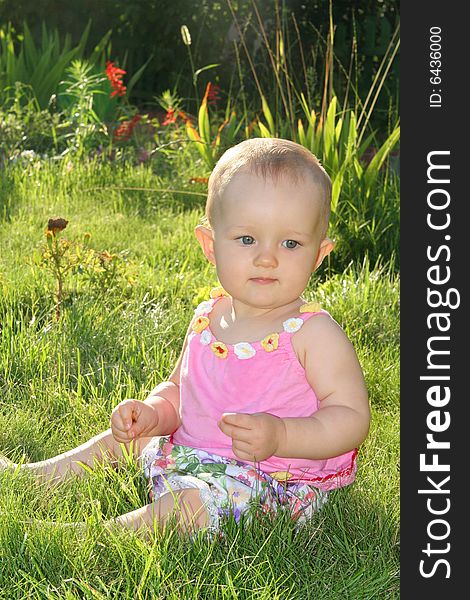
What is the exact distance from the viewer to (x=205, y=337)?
2762 mm

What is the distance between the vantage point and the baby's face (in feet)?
8.32

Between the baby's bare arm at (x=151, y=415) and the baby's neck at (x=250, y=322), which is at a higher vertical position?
the baby's neck at (x=250, y=322)

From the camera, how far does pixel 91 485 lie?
2.67 meters

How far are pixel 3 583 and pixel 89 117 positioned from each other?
173 inches

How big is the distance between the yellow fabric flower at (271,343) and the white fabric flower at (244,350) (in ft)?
0.11

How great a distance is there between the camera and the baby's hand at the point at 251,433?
2328mm

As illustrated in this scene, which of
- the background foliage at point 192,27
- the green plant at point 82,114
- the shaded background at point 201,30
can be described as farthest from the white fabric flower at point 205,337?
the background foliage at point 192,27

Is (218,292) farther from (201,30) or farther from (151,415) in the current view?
(201,30)

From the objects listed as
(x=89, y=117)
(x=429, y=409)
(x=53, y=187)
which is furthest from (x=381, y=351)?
(x=89, y=117)

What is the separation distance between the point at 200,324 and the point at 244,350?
19cm

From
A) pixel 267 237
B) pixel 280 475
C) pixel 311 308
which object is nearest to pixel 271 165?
pixel 267 237

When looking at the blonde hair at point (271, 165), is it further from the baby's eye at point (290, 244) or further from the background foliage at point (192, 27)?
the background foliage at point (192, 27)

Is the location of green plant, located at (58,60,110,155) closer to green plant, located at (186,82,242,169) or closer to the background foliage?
green plant, located at (186,82,242,169)

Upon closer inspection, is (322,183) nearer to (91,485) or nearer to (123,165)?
(91,485)
